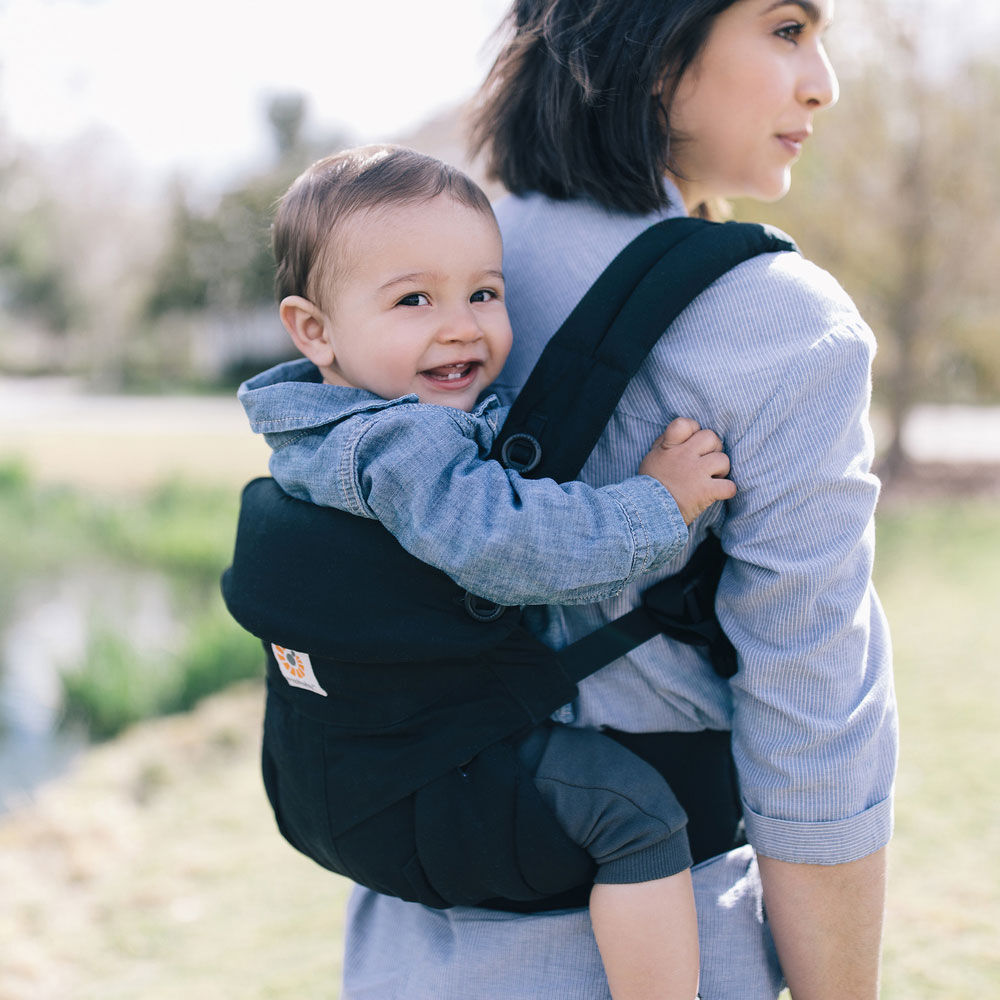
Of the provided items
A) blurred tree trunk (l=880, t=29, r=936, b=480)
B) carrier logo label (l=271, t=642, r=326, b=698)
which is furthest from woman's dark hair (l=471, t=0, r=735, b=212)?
blurred tree trunk (l=880, t=29, r=936, b=480)

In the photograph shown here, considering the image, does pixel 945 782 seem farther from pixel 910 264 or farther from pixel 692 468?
pixel 910 264

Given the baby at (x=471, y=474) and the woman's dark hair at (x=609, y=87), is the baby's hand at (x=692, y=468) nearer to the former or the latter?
the baby at (x=471, y=474)

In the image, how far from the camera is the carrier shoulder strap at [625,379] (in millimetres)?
1063

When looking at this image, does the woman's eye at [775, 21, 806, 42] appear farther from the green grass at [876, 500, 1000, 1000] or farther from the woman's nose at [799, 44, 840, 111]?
the green grass at [876, 500, 1000, 1000]

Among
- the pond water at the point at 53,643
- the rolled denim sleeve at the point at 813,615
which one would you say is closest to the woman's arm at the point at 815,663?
the rolled denim sleeve at the point at 813,615

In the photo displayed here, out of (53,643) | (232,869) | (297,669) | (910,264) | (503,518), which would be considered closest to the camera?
(503,518)

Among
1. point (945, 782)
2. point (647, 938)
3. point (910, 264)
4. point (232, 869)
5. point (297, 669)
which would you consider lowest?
point (232, 869)

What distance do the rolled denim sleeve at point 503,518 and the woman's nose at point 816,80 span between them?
22.1 inches

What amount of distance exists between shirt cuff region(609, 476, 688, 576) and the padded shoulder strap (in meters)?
0.07

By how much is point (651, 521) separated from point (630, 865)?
37cm

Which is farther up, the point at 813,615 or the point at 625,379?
the point at 625,379

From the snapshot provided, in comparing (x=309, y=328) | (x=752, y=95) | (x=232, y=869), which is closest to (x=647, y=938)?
(x=309, y=328)

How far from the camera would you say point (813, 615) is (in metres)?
1.04

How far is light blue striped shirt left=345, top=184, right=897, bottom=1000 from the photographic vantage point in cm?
103
